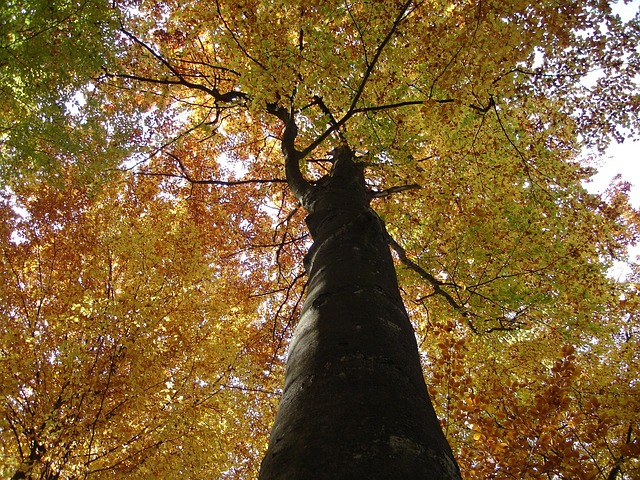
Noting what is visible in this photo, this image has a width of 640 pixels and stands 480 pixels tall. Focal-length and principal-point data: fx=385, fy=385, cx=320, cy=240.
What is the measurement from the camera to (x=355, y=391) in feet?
4.67

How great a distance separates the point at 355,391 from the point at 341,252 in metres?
1.25

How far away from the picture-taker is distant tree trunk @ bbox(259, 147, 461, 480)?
1168 mm

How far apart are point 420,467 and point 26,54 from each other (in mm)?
4798

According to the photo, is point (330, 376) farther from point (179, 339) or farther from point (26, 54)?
point (179, 339)

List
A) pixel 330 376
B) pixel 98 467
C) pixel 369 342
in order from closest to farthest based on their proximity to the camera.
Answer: pixel 330 376 → pixel 369 342 → pixel 98 467

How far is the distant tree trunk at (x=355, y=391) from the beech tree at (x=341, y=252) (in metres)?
0.02

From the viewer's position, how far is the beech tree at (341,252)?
3.68m

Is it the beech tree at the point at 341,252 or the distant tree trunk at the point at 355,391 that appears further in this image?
the beech tree at the point at 341,252

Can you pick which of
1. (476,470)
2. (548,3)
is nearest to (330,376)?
A: (548,3)

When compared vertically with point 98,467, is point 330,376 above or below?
below

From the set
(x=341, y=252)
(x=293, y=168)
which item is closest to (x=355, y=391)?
(x=341, y=252)

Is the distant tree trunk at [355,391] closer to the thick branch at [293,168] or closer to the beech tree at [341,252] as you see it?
the beech tree at [341,252]

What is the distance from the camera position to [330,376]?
1523 mm

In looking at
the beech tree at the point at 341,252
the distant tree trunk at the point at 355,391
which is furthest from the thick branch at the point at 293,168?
the distant tree trunk at the point at 355,391
